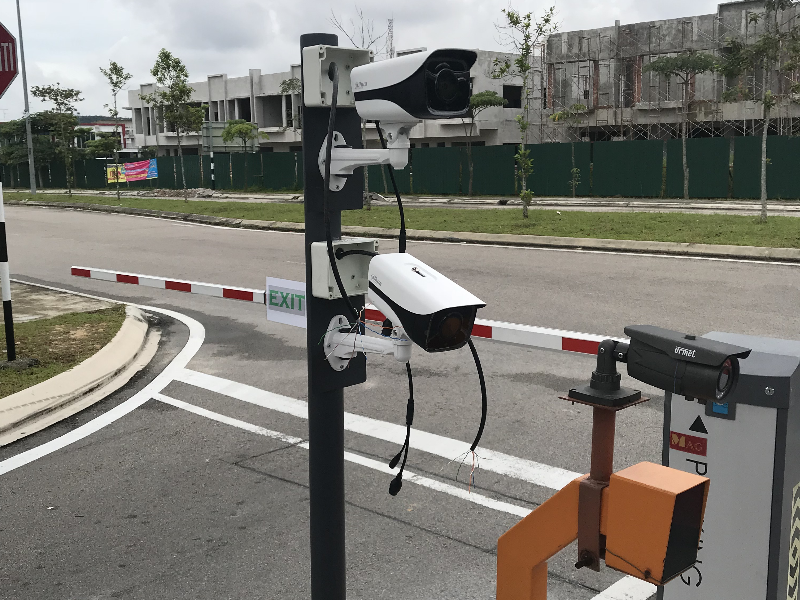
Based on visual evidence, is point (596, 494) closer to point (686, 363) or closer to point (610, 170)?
point (686, 363)

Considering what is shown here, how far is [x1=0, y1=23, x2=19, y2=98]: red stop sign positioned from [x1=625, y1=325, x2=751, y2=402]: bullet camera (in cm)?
713

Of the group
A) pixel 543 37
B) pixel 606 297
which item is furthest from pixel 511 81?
pixel 606 297

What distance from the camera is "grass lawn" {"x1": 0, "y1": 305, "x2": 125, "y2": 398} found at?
24.8 feet

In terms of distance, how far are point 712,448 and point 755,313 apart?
783 centimetres

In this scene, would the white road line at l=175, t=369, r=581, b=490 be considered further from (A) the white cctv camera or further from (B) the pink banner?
(B) the pink banner

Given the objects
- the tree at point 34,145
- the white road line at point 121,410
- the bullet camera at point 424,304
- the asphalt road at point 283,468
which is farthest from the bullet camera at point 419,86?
the tree at point 34,145

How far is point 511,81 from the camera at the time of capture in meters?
53.2

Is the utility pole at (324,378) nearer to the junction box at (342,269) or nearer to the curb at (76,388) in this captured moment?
the junction box at (342,269)

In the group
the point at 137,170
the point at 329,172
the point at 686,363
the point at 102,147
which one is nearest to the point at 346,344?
the point at 329,172

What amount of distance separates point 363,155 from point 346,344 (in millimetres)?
647

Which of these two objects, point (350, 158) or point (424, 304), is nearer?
point (424, 304)

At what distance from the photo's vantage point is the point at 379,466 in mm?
5590

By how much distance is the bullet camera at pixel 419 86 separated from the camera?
2.45 metres

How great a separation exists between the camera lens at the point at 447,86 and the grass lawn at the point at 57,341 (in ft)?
18.7
